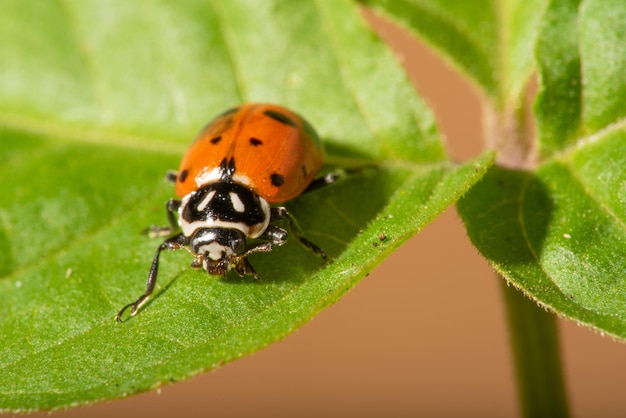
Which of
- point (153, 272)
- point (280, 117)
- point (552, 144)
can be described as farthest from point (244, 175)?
point (552, 144)

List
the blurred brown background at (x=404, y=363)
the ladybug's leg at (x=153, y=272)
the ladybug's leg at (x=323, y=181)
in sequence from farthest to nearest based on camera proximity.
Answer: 1. the blurred brown background at (x=404, y=363)
2. the ladybug's leg at (x=323, y=181)
3. the ladybug's leg at (x=153, y=272)

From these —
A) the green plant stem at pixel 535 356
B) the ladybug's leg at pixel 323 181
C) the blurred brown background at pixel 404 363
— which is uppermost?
the blurred brown background at pixel 404 363

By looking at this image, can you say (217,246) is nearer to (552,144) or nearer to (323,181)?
(323,181)

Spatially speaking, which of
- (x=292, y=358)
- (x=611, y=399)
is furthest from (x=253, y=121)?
(x=611, y=399)

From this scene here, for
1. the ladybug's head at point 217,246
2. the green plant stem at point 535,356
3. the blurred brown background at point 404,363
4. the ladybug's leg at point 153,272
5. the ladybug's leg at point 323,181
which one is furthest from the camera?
the blurred brown background at point 404,363

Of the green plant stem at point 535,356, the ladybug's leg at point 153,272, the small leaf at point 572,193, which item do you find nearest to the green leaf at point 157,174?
the ladybug's leg at point 153,272

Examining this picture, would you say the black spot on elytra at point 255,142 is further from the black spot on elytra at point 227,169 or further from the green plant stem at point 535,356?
the green plant stem at point 535,356

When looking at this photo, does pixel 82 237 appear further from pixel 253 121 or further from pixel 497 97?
pixel 497 97

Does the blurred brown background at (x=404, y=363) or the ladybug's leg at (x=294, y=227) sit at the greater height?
the blurred brown background at (x=404, y=363)
